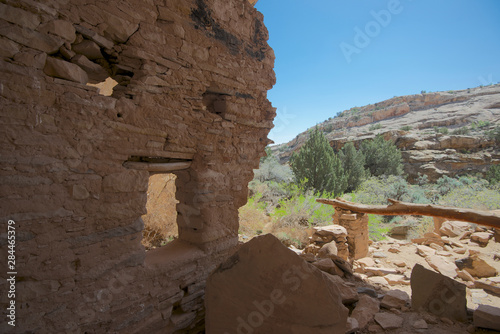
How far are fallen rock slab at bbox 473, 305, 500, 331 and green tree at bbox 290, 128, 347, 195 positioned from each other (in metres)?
9.84

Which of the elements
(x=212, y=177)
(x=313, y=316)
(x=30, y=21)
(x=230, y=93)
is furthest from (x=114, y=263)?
(x=230, y=93)

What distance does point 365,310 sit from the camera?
251 cm

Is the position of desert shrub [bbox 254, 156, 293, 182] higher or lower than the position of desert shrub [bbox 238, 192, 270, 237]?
higher

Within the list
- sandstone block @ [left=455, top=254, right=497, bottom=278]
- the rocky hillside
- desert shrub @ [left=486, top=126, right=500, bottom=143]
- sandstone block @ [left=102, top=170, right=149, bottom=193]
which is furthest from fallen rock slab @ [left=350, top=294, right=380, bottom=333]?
desert shrub @ [left=486, top=126, right=500, bottom=143]

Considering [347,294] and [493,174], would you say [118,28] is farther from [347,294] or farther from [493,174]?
[493,174]

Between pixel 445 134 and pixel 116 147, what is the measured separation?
94.8 ft

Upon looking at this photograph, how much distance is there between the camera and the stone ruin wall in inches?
56.3

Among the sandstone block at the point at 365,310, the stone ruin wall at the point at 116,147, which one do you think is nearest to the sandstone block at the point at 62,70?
the stone ruin wall at the point at 116,147

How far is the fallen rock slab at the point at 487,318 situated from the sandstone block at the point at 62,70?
13.7ft

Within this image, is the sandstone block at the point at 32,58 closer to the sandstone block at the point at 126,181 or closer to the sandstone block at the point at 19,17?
the sandstone block at the point at 19,17

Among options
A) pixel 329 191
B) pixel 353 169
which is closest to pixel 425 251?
pixel 329 191

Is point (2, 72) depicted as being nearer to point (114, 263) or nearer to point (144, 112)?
point (144, 112)

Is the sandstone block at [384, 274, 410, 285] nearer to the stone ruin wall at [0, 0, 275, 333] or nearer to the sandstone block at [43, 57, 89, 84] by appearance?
the stone ruin wall at [0, 0, 275, 333]

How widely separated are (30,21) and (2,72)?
1.23 feet
